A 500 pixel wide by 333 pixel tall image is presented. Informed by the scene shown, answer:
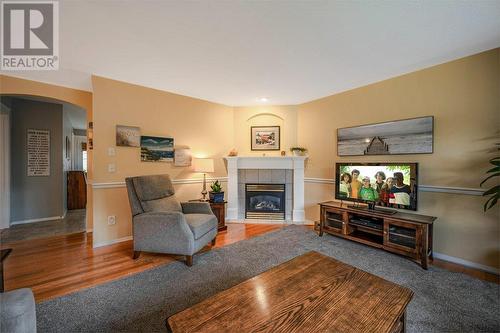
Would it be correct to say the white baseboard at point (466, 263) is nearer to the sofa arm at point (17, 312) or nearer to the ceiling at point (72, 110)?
the sofa arm at point (17, 312)

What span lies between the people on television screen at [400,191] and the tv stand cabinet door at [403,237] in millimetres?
316

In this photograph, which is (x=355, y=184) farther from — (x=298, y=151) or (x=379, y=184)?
(x=298, y=151)

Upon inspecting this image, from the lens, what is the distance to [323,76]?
9.43 ft

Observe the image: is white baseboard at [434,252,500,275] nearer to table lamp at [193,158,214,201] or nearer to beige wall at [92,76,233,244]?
table lamp at [193,158,214,201]

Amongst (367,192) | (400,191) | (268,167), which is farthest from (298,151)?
(400,191)

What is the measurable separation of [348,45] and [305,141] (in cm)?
205

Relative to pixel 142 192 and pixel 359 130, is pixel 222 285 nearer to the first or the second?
pixel 142 192

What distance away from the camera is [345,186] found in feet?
10.2

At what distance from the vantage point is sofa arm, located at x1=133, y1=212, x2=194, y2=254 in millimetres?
2283

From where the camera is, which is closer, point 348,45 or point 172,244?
point 348,45

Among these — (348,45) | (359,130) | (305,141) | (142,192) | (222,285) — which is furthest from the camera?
(305,141)

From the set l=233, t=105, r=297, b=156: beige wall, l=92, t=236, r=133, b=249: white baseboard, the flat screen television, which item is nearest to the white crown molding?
the flat screen television

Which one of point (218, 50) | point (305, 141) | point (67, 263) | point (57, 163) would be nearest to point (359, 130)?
point (305, 141)

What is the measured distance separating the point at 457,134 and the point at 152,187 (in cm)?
379
